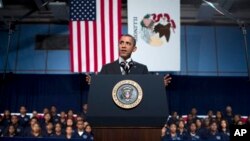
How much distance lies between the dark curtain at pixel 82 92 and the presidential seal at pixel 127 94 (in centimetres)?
881

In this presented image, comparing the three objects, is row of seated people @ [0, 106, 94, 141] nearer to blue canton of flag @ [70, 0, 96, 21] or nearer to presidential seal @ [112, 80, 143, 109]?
blue canton of flag @ [70, 0, 96, 21]

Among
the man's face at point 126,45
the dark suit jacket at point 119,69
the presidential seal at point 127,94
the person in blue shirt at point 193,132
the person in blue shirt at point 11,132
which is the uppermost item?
the man's face at point 126,45

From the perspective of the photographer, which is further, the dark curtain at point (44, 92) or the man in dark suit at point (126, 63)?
the dark curtain at point (44, 92)

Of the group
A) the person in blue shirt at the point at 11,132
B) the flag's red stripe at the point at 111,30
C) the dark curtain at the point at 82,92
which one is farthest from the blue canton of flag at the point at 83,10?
the dark curtain at the point at 82,92

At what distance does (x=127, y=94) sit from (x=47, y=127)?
6.48m

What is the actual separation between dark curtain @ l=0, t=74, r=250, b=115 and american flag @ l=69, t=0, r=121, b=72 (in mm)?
2812

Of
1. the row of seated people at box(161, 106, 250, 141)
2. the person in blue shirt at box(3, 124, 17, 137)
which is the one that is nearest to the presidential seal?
the row of seated people at box(161, 106, 250, 141)

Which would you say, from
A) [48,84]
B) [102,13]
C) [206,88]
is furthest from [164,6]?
[48,84]

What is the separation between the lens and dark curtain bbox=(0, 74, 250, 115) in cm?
1099

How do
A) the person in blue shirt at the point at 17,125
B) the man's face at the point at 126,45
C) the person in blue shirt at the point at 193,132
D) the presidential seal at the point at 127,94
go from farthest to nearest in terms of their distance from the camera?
the person in blue shirt at the point at 17,125
the person in blue shirt at the point at 193,132
the man's face at the point at 126,45
the presidential seal at the point at 127,94

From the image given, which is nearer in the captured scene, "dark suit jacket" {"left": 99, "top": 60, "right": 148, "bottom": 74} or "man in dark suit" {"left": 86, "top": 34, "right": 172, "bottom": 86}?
"man in dark suit" {"left": 86, "top": 34, "right": 172, "bottom": 86}

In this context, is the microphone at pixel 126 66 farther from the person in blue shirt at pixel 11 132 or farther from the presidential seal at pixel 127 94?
the person in blue shirt at pixel 11 132

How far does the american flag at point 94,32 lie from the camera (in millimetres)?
8055

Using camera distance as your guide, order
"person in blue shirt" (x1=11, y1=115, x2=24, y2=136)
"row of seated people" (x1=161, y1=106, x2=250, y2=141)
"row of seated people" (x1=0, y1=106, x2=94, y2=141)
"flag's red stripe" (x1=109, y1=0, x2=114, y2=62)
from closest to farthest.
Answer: "row of seated people" (x1=0, y1=106, x2=94, y2=141), "flag's red stripe" (x1=109, y1=0, x2=114, y2=62), "row of seated people" (x1=161, y1=106, x2=250, y2=141), "person in blue shirt" (x1=11, y1=115, x2=24, y2=136)
